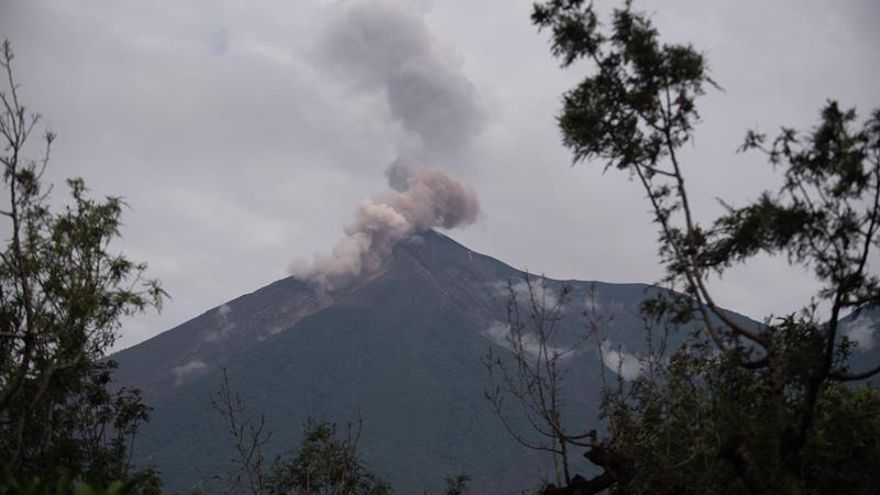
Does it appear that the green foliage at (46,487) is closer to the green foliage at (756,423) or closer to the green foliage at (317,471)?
the green foliage at (756,423)

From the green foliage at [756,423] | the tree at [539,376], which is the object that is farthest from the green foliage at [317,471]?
the tree at [539,376]

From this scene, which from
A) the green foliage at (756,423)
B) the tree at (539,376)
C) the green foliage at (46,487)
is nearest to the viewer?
the green foliage at (46,487)

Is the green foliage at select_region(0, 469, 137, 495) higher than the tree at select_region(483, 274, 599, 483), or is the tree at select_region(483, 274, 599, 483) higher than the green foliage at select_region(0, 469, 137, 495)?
the tree at select_region(483, 274, 599, 483)

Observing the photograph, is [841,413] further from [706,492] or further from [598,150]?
[598,150]

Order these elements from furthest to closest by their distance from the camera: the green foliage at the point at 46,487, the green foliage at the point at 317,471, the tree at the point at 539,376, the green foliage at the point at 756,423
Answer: the green foliage at the point at 317,471 → the green foliage at the point at 756,423 → the tree at the point at 539,376 → the green foliage at the point at 46,487

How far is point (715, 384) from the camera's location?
50.8ft

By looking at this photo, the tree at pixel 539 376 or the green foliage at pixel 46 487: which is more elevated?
the tree at pixel 539 376

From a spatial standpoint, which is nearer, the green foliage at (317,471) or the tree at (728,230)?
the tree at (728,230)

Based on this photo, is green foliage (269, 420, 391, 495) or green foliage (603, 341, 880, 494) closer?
green foliage (603, 341, 880, 494)

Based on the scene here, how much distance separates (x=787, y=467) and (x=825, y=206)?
2.56 m

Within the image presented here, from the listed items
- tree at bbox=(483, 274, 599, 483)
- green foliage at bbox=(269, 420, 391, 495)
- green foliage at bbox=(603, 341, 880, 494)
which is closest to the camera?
tree at bbox=(483, 274, 599, 483)

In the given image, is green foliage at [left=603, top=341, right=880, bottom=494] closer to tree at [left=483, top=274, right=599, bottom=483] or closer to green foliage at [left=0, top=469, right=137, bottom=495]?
tree at [left=483, top=274, right=599, bottom=483]

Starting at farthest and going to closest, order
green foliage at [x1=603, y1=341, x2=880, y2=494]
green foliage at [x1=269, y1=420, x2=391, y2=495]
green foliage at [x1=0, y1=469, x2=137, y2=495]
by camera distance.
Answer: green foliage at [x1=269, y1=420, x2=391, y2=495] < green foliage at [x1=603, y1=341, x2=880, y2=494] < green foliage at [x1=0, y1=469, x2=137, y2=495]

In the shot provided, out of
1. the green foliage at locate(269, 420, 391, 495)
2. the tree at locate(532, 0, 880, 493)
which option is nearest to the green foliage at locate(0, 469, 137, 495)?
the tree at locate(532, 0, 880, 493)
